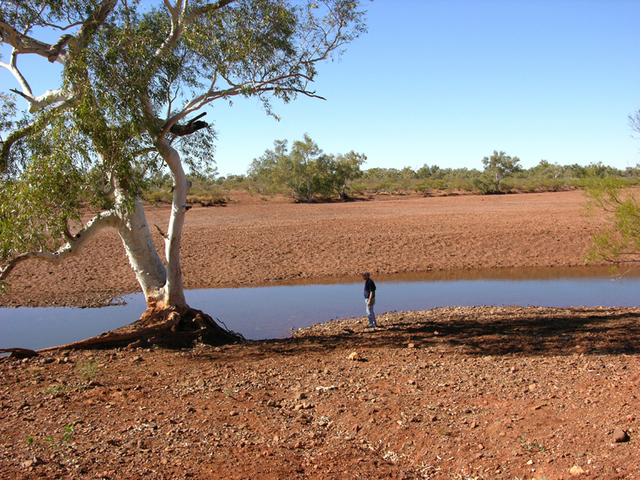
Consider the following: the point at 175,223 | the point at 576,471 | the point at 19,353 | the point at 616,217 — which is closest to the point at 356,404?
the point at 576,471

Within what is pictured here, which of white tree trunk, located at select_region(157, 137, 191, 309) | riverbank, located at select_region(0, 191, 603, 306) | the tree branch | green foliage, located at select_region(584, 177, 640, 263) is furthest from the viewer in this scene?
riverbank, located at select_region(0, 191, 603, 306)

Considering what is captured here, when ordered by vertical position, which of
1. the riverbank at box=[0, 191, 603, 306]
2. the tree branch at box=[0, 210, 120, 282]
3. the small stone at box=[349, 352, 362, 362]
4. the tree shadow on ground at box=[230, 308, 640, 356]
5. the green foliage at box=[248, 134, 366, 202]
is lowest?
the tree shadow on ground at box=[230, 308, 640, 356]

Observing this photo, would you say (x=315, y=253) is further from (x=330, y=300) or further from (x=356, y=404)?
(x=356, y=404)

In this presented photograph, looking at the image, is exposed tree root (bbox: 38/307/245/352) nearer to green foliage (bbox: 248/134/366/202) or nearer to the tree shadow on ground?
the tree shadow on ground

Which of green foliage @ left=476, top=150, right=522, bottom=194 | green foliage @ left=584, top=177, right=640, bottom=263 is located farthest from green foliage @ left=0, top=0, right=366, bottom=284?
green foliage @ left=476, top=150, right=522, bottom=194

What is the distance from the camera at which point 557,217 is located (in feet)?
91.0

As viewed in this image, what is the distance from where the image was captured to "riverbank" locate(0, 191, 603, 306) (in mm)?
18031

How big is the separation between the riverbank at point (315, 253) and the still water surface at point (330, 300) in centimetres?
98

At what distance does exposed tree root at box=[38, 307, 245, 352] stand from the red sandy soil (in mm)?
497

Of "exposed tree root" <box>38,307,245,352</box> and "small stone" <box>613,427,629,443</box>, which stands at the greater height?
"exposed tree root" <box>38,307,245,352</box>

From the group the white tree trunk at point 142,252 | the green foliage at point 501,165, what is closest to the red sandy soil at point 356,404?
the white tree trunk at point 142,252

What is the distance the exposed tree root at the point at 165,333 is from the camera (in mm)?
8969

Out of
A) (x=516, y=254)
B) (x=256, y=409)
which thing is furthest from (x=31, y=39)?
(x=516, y=254)

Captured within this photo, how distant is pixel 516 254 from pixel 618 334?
40.2ft
